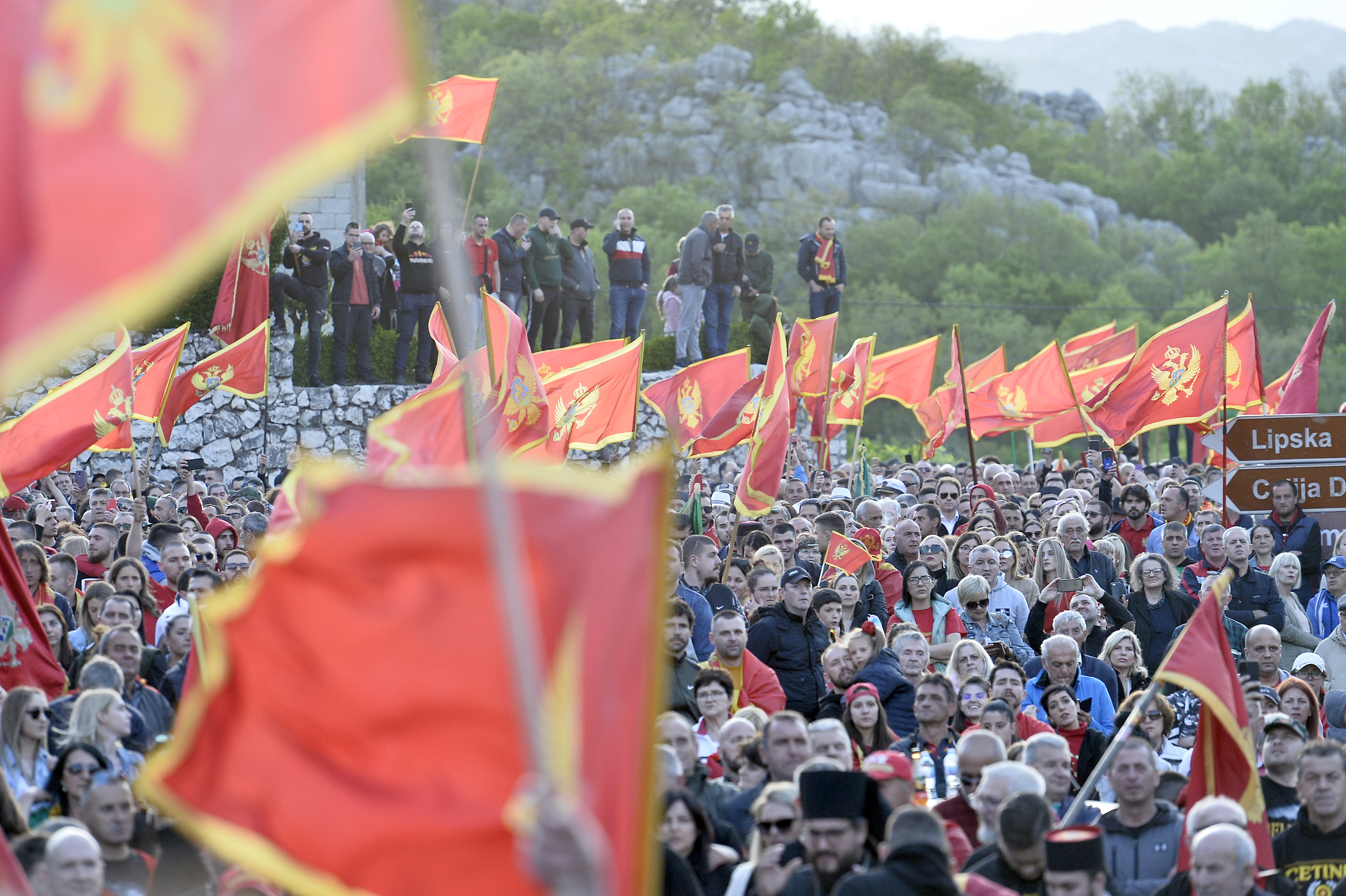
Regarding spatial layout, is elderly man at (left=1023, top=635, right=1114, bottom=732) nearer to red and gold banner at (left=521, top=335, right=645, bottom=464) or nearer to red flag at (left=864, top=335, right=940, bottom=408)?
red and gold banner at (left=521, top=335, right=645, bottom=464)

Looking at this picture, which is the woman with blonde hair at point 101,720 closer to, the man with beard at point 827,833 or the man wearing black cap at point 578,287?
the man with beard at point 827,833

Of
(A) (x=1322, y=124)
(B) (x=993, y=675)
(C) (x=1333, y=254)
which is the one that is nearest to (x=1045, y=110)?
(A) (x=1322, y=124)

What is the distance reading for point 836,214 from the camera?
85.9 m

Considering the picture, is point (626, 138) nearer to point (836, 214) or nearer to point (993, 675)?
point (836, 214)

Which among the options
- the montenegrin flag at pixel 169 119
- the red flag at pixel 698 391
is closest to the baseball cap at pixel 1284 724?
the montenegrin flag at pixel 169 119

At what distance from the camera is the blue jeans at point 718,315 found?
978 inches

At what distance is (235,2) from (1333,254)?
75753 millimetres

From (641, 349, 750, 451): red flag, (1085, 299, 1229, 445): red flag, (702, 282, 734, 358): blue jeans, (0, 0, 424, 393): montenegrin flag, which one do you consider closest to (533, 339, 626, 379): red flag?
(641, 349, 750, 451): red flag

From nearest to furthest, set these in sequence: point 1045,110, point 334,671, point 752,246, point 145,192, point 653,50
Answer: point 145,192 < point 334,671 < point 752,246 < point 653,50 < point 1045,110

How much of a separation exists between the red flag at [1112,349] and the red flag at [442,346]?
10911mm

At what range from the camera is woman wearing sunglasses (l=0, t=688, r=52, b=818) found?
7.12m

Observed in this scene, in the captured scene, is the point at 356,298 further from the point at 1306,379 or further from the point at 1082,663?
the point at 1082,663

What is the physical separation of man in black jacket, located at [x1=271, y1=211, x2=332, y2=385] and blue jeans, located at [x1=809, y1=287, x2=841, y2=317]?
7.18 m

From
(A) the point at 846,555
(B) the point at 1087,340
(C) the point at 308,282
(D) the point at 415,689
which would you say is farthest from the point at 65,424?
(B) the point at 1087,340
